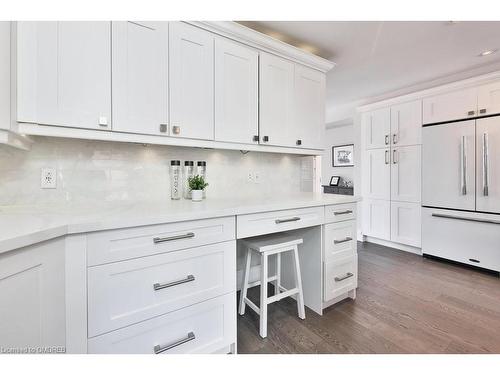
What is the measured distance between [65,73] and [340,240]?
213 centimetres

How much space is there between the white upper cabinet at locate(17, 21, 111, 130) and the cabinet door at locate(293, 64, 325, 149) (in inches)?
59.4

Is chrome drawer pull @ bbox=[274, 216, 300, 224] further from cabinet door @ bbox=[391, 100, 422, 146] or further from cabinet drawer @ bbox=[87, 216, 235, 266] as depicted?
cabinet door @ bbox=[391, 100, 422, 146]

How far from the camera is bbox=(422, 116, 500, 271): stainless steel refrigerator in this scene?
8.18 ft

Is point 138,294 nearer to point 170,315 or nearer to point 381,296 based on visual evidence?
point 170,315

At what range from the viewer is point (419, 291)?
222cm

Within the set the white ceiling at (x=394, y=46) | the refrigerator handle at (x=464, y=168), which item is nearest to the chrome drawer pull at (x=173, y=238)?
the white ceiling at (x=394, y=46)

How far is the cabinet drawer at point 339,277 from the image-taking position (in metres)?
1.86

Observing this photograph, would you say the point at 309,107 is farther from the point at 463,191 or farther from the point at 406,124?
the point at 463,191

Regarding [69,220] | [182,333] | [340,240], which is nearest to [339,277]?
[340,240]

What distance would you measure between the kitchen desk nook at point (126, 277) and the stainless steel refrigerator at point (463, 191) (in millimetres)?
2436

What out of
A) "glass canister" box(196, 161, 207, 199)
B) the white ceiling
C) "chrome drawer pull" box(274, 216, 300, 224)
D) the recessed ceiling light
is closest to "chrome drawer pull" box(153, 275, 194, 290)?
"chrome drawer pull" box(274, 216, 300, 224)

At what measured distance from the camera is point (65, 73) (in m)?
1.22

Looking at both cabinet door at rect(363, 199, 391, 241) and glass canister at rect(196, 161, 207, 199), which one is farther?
cabinet door at rect(363, 199, 391, 241)

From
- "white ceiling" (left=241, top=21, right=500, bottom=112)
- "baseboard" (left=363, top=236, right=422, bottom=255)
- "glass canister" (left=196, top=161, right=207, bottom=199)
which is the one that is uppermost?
"white ceiling" (left=241, top=21, right=500, bottom=112)
